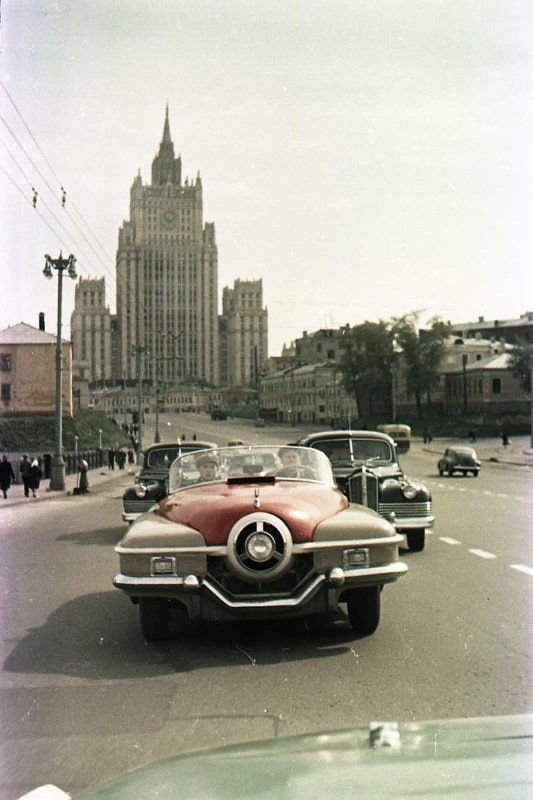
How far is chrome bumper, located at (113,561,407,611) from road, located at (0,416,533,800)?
40 cm

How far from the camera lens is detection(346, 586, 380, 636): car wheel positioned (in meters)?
7.17

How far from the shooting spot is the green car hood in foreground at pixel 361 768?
6.01 ft

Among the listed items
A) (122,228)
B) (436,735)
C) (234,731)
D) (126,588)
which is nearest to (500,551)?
(126,588)

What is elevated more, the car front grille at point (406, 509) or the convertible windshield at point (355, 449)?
the convertible windshield at point (355, 449)

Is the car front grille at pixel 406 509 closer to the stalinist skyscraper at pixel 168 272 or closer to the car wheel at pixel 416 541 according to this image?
the car wheel at pixel 416 541

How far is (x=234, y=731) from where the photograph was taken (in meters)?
4.83

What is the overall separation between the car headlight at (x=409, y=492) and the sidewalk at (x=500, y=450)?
39522mm

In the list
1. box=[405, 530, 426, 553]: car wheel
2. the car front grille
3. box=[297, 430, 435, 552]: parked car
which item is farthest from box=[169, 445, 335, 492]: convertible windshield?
box=[405, 530, 426, 553]: car wheel

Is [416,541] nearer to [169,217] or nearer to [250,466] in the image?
[250,466]

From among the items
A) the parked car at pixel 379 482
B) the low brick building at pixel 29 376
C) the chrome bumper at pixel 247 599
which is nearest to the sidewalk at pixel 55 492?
the parked car at pixel 379 482

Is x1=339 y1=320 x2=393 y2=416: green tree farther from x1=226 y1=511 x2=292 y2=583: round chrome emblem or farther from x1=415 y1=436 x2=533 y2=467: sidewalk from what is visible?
x1=226 y1=511 x2=292 y2=583: round chrome emblem

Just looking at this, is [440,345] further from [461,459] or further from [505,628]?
[505,628]

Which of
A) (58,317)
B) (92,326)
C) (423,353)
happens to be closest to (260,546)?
(58,317)

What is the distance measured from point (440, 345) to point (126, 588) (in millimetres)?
103966
